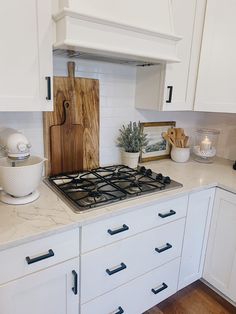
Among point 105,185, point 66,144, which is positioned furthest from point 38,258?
point 66,144

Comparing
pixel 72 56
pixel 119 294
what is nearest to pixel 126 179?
pixel 119 294

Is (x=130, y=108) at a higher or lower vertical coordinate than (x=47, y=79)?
lower

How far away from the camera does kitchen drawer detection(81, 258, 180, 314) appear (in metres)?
1.35

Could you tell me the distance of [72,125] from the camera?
5.28 feet

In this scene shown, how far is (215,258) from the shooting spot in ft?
5.87

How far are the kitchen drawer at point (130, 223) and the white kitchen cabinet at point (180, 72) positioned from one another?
67 cm

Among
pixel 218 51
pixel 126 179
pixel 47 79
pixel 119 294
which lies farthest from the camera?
pixel 218 51

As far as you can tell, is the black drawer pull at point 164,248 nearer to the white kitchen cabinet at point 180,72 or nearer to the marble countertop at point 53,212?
the marble countertop at point 53,212

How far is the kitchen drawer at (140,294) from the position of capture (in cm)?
135

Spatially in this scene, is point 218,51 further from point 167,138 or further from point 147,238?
point 147,238

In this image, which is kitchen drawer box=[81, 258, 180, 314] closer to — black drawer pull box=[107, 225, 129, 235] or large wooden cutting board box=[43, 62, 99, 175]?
black drawer pull box=[107, 225, 129, 235]

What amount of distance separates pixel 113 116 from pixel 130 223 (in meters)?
0.84

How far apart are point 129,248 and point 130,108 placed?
103 centimetres

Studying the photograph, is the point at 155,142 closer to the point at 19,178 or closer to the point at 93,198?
the point at 93,198
